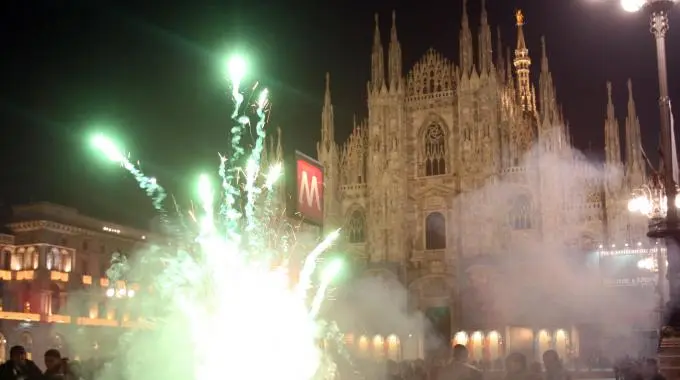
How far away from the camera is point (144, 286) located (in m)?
48.6

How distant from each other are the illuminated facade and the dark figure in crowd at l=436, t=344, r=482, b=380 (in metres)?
36.8

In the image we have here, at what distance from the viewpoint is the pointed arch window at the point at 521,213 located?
38625 mm

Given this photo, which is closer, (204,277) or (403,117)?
(204,277)

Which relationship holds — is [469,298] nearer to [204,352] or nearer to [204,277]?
[204,277]

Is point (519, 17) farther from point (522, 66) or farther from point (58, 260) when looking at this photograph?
point (58, 260)

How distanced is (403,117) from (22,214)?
2244 cm

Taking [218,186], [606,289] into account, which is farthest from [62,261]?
[606,289]

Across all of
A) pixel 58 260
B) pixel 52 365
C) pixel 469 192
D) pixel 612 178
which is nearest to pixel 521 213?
pixel 469 192

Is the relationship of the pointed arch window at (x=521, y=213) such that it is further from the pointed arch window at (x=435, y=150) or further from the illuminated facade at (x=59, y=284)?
the illuminated facade at (x=59, y=284)

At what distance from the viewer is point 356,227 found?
4275 centimetres

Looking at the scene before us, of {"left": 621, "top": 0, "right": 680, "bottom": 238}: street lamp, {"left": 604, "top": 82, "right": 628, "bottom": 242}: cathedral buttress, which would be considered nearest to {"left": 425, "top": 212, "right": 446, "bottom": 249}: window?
{"left": 604, "top": 82, "right": 628, "bottom": 242}: cathedral buttress

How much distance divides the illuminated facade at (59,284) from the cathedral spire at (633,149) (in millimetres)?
27791

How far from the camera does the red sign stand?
1349cm

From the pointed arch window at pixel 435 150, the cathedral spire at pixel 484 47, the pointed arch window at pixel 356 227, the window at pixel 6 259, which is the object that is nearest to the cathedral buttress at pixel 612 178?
the cathedral spire at pixel 484 47
